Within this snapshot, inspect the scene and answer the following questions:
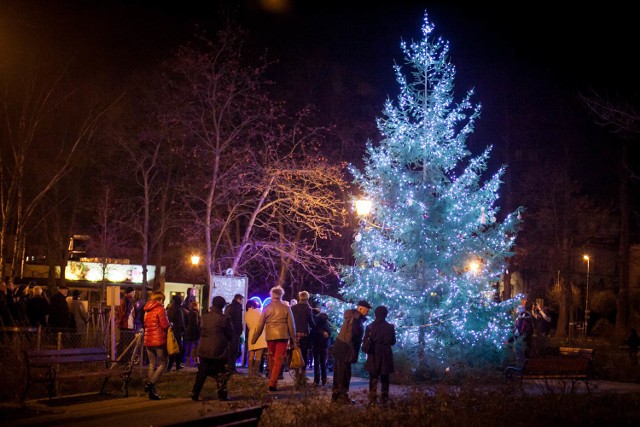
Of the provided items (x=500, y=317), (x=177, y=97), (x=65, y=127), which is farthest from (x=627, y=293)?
(x=65, y=127)

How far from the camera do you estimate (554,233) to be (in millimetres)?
54219

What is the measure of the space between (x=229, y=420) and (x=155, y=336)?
6930mm

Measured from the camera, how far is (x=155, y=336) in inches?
536

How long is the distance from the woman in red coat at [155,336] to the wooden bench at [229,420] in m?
6.40

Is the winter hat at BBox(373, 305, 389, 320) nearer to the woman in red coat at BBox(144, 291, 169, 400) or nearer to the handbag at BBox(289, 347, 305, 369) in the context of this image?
the handbag at BBox(289, 347, 305, 369)

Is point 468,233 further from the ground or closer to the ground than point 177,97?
closer to the ground

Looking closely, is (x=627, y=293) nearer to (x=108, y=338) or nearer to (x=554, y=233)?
(x=554, y=233)

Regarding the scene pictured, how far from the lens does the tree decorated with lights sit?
1969 centimetres

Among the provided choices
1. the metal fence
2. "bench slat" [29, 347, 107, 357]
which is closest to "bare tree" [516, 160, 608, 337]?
the metal fence

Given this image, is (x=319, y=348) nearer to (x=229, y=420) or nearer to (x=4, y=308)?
(x=4, y=308)

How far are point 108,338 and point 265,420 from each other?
404 inches

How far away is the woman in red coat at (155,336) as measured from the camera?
13562mm

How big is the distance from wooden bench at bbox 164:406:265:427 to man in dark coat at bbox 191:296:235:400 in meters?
5.55

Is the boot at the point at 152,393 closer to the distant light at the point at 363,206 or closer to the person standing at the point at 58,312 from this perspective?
the person standing at the point at 58,312
